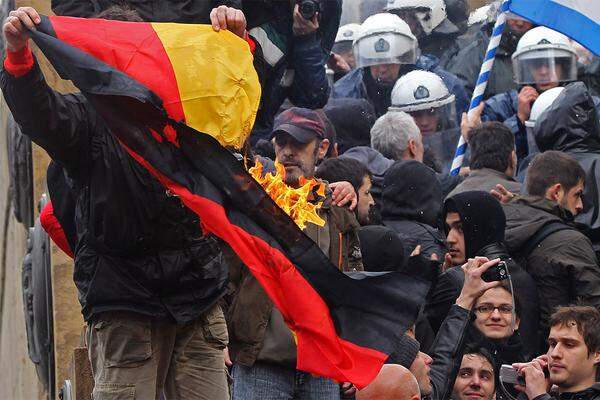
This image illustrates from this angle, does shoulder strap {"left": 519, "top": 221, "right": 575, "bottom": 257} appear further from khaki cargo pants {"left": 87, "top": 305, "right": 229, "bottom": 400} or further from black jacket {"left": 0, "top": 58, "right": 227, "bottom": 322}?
black jacket {"left": 0, "top": 58, "right": 227, "bottom": 322}

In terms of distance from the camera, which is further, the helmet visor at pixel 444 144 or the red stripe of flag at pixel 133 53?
the helmet visor at pixel 444 144

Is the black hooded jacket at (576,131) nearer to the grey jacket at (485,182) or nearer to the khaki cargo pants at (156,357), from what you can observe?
the grey jacket at (485,182)

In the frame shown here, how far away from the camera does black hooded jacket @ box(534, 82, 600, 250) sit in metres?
A: 9.57

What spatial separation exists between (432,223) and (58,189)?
3.00 meters

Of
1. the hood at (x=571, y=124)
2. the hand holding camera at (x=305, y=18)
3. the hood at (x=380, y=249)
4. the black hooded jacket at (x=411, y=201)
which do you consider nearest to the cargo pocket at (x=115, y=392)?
the hood at (x=380, y=249)

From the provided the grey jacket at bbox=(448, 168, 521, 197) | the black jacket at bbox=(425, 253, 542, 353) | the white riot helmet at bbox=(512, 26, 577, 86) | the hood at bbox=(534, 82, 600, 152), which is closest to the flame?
the black jacket at bbox=(425, 253, 542, 353)

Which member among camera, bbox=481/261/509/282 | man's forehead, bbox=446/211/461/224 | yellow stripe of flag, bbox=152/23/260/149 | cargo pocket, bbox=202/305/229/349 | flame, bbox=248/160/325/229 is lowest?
man's forehead, bbox=446/211/461/224

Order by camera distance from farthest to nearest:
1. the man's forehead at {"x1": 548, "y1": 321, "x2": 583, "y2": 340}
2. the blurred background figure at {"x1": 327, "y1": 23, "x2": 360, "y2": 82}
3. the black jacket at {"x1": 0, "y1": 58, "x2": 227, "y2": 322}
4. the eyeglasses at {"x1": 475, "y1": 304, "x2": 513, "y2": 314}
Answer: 1. the blurred background figure at {"x1": 327, "y1": 23, "x2": 360, "y2": 82}
2. the eyeglasses at {"x1": 475, "y1": 304, "x2": 513, "y2": 314}
3. the man's forehead at {"x1": 548, "y1": 321, "x2": 583, "y2": 340}
4. the black jacket at {"x1": 0, "y1": 58, "x2": 227, "y2": 322}

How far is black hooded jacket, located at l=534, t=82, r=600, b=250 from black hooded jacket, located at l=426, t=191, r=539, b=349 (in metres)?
1.17

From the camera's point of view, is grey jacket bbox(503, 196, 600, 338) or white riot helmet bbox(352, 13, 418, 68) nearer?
grey jacket bbox(503, 196, 600, 338)

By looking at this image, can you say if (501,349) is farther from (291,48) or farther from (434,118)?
(434,118)

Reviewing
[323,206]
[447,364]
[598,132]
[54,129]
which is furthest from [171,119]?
[598,132]

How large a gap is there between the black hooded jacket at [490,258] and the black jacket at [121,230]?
86.6 inches

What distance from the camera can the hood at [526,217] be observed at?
8.65 metres
